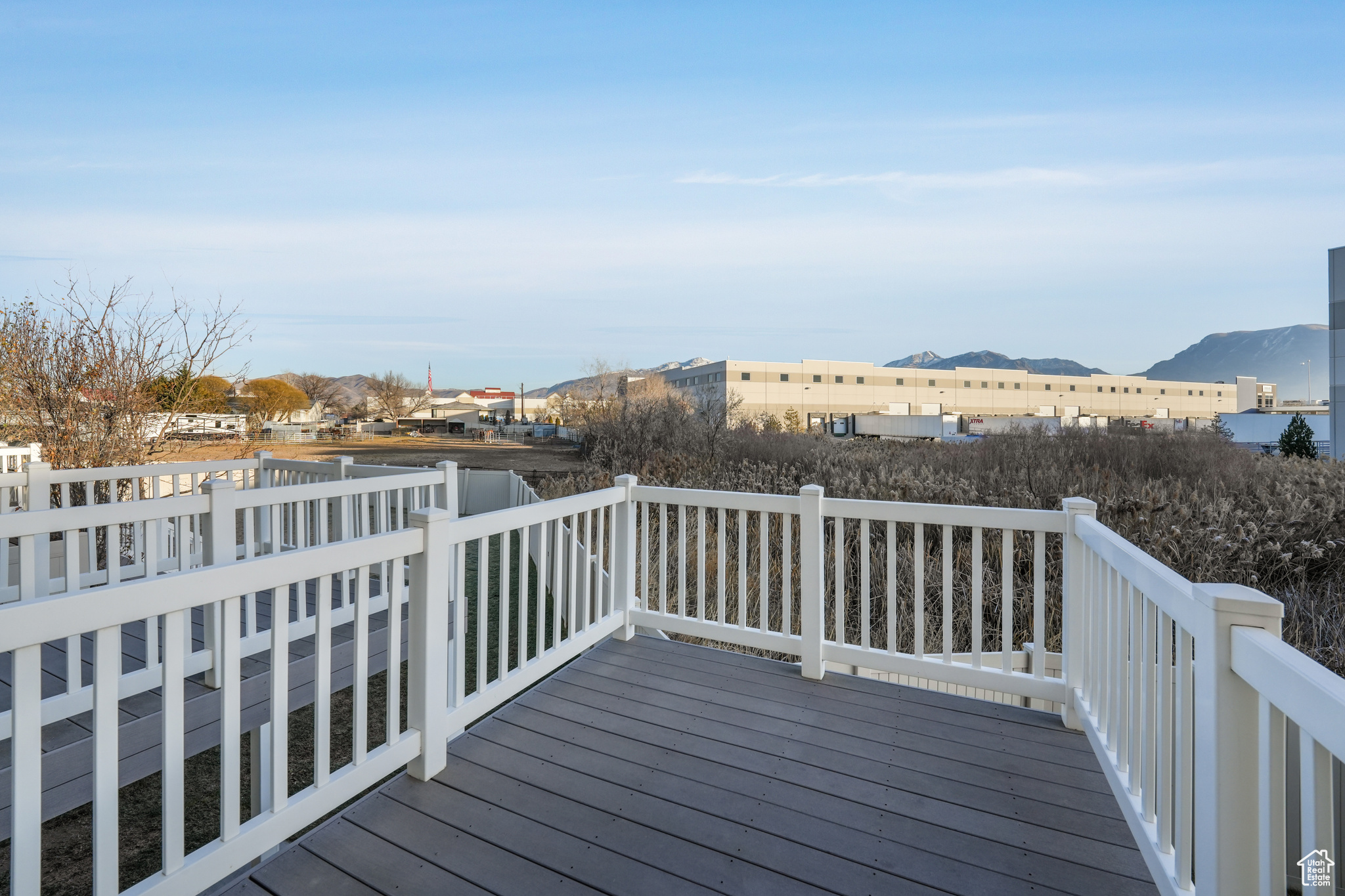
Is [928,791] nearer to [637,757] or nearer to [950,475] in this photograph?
[637,757]

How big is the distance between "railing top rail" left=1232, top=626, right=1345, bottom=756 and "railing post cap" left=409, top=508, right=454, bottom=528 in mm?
2149

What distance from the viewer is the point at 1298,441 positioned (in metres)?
16.4

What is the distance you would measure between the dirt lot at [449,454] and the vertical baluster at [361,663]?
450 inches

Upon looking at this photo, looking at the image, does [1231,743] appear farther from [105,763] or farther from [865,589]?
[105,763]

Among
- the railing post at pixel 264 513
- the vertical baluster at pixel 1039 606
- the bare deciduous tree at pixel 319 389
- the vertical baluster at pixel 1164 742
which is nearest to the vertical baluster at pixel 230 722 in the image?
the railing post at pixel 264 513

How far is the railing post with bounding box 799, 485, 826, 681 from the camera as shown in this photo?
3334 millimetres

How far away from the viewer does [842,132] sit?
9289mm

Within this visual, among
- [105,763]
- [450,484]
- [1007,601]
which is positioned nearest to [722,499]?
[1007,601]

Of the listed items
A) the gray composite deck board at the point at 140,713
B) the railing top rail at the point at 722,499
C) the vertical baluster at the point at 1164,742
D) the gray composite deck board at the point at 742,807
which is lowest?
the gray composite deck board at the point at 742,807

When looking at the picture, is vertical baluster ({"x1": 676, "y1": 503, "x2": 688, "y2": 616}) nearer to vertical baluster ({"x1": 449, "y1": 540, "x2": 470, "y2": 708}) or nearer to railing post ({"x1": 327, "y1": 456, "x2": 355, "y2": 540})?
vertical baluster ({"x1": 449, "y1": 540, "x2": 470, "y2": 708})

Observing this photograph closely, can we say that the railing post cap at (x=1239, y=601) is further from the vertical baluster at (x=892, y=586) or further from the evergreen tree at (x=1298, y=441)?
the evergreen tree at (x=1298, y=441)

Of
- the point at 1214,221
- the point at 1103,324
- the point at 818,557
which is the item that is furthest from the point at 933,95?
the point at 1103,324

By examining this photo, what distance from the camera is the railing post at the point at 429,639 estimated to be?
2357 millimetres

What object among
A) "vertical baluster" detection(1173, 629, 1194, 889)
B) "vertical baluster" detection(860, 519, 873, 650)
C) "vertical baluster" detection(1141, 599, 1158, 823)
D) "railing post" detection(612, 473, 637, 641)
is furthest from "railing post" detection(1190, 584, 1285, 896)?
"railing post" detection(612, 473, 637, 641)
